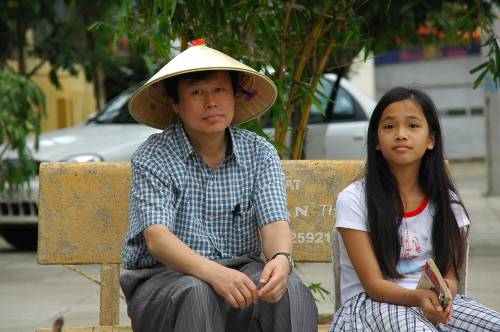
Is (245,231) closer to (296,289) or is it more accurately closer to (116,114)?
(296,289)

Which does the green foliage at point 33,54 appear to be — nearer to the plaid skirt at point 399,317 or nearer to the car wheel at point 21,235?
the car wheel at point 21,235

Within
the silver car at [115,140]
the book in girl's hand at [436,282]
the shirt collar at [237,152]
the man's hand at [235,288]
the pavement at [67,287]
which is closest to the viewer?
the book in girl's hand at [436,282]

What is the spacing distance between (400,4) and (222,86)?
743cm

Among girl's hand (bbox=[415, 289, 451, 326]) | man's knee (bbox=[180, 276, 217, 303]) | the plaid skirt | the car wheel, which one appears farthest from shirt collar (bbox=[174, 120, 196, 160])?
the car wheel

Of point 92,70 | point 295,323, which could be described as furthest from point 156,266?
point 92,70

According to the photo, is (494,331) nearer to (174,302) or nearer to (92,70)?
(174,302)

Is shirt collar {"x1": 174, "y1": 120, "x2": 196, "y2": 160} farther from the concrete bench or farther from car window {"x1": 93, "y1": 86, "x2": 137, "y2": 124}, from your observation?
car window {"x1": 93, "y1": 86, "x2": 137, "y2": 124}

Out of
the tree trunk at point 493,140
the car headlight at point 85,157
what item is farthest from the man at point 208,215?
the tree trunk at point 493,140

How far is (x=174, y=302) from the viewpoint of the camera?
4.17 m

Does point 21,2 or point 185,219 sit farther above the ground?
point 21,2

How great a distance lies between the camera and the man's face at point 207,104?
14.7 ft

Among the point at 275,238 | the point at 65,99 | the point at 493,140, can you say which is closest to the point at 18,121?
the point at 275,238

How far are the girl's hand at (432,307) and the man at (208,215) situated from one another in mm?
417

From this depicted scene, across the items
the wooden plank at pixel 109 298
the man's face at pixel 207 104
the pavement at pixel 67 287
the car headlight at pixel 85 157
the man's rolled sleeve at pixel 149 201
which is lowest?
the pavement at pixel 67 287
